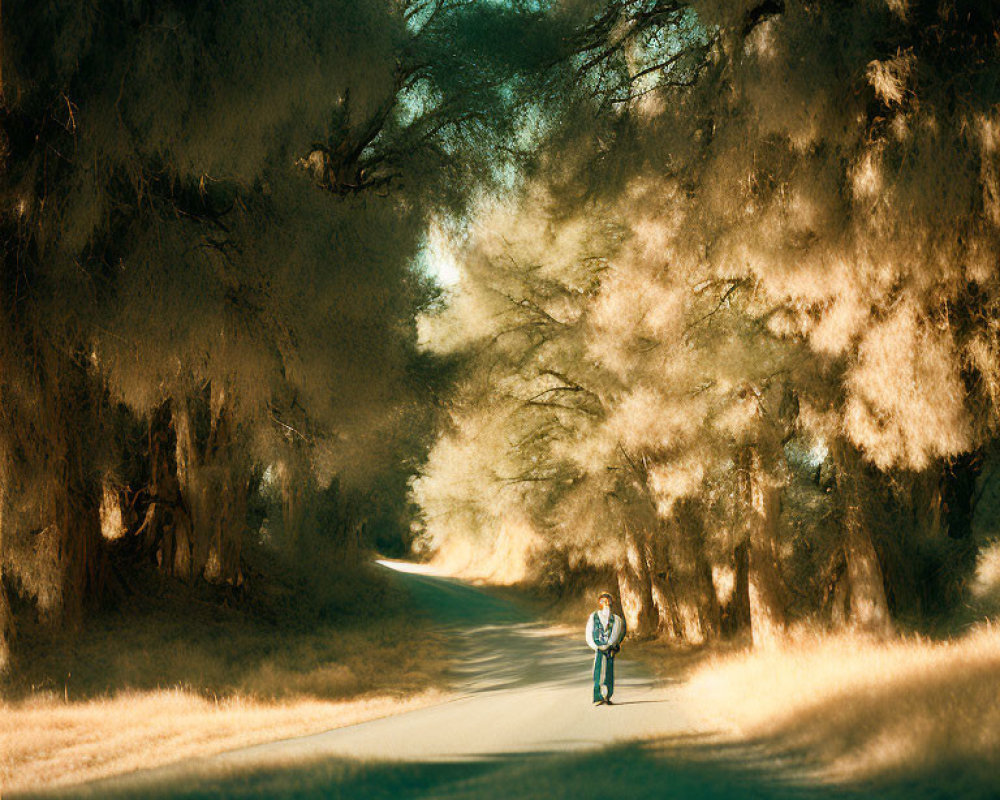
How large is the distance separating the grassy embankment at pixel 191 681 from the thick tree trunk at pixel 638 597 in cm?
489

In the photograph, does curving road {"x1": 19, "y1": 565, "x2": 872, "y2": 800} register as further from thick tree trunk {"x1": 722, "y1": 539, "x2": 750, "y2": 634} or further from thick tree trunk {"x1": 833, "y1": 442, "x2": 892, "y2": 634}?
thick tree trunk {"x1": 722, "y1": 539, "x2": 750, "y2": 634}

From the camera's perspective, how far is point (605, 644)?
405 inches

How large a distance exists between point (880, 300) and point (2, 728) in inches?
395

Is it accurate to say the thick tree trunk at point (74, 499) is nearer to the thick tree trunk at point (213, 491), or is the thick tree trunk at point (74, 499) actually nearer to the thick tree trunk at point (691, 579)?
A: the thick tree trunk at point (213, 491)

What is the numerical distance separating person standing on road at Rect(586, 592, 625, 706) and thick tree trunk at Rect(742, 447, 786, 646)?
4.69 meters

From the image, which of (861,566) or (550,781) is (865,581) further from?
(550,781)

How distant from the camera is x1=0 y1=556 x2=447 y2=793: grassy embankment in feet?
28.0

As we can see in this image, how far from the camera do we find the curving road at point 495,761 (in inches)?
232

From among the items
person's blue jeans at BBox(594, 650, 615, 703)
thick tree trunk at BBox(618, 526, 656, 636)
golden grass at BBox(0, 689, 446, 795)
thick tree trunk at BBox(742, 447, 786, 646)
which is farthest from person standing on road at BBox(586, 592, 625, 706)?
thick tree trunk at BBox(618, 526, 656, 636)

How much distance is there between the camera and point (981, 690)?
6.38 metres

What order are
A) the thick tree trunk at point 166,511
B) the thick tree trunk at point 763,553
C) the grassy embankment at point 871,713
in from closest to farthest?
1. the grassy embankment at point 871,713
2. the thick tree trunk at point 763,553
3. the thick tree trunk at point 166,511

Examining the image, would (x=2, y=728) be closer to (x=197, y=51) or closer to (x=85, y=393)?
(x=85, y=393)

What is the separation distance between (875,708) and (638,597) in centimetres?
1594

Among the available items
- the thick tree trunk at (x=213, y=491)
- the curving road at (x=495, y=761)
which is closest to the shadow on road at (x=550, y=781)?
the curving road at (x=495, y=761)
